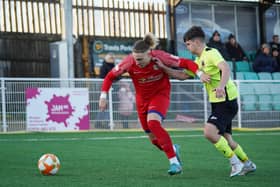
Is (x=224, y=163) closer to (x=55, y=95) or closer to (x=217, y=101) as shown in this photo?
(x=217, y=101)

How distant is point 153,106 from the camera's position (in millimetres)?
8352

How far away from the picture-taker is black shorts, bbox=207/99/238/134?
7906 mm

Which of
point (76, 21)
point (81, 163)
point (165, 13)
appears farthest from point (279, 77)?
point (81, 163)

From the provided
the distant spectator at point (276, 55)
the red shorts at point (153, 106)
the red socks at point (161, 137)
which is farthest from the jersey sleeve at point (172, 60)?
the distant spectator at point (276, 55)

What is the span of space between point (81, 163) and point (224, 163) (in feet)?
6.44

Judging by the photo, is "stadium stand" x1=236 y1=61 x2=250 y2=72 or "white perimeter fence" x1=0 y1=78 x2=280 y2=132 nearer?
"white perimeter fence" x1=0 y1=78 x2=280 y2=132

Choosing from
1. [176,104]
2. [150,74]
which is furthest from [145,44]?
[176,104]

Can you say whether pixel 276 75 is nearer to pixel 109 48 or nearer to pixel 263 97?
pixel 263 97

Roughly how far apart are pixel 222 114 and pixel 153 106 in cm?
90

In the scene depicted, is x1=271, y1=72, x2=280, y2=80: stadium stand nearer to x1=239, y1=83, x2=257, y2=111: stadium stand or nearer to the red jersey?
x1=239, y1=83, x2=257, y2=111: stadium stand

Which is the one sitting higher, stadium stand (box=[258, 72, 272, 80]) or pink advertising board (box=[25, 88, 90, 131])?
stadium stand (box=[258, 72, 272, 80])

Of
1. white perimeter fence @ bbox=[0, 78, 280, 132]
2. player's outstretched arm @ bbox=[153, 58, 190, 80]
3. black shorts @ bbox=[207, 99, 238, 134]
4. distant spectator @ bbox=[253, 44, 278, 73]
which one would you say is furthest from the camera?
distant spectator @ bbox=[253, 44, 278, 73]

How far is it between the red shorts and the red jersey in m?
0.07

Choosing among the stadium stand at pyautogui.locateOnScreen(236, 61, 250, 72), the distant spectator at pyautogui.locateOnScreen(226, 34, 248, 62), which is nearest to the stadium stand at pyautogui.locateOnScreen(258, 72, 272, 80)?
the stadium stand at pyautogui.locateOnScreen(236, 61, 250, 72)
